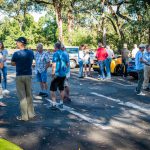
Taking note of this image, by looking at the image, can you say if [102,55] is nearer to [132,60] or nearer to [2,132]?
[132,60]

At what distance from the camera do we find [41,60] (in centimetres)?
1120

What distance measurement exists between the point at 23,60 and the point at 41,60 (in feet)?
12.0

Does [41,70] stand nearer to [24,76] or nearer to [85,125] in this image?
[24,76]

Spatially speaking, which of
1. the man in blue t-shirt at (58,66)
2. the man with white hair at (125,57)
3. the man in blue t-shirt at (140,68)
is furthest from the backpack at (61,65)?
the man with white hair at (125,57)

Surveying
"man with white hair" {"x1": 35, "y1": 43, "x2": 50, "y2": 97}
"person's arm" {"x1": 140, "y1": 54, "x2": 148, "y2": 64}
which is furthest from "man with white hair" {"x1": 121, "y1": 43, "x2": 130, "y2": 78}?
"man with white hair" {"x1": 35, "y1": 43, "x2": 50, "y2": 97}

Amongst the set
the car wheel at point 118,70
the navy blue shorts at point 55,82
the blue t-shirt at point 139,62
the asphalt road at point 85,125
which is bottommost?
the asphalt road at point 85,125

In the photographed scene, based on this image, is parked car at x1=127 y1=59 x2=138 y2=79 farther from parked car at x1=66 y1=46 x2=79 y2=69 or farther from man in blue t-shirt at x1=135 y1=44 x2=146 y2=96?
parked car at x1=66 y1=46 x2=79 y2=69

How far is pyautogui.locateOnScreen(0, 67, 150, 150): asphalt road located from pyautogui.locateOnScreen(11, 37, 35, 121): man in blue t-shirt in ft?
0.91

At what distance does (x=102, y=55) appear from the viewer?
17.3 metres

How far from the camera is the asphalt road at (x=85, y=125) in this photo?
18.8 feet

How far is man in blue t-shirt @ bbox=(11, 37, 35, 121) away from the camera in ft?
24.7

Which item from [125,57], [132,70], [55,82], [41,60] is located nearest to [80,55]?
[125,57]

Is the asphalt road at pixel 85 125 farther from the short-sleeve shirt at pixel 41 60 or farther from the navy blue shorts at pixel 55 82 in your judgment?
the short-sleeve shirt at pixel 41 60

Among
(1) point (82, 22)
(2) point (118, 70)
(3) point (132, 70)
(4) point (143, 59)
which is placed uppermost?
(1) point (82, 22)
